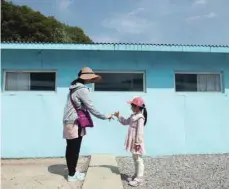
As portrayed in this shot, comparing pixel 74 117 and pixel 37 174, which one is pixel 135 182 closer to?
pixel 74 117

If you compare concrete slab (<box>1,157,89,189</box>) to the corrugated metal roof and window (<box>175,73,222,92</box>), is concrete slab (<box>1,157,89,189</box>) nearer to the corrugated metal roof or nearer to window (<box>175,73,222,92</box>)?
the corrugated metal roof

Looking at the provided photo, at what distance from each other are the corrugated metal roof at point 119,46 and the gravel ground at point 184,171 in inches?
101

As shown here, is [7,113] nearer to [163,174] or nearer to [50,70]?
[50,70]

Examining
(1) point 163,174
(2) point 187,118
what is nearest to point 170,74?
(2) point 187,118

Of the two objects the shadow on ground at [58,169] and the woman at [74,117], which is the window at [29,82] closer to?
the shadow on ground at [58,169]

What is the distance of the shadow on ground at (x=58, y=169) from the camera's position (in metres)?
5.69

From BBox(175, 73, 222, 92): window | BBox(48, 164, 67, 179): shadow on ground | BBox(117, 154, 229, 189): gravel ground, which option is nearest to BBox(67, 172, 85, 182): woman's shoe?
BBox(48, 164, 67, 179): shadow on ground

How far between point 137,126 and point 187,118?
323 centimetres

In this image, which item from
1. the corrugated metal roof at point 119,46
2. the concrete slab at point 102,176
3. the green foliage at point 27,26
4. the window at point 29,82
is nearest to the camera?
the concrete slab at point 102,176

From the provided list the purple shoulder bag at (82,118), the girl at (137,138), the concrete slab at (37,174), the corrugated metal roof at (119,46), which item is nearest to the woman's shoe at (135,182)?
the girl at (137,138)

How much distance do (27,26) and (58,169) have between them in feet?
73.8

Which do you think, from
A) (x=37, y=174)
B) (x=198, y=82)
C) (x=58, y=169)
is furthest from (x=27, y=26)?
(x=37, y=174)

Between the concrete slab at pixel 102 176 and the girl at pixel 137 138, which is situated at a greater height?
the girl at pixel 137 138

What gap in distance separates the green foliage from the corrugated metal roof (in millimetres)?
17450
